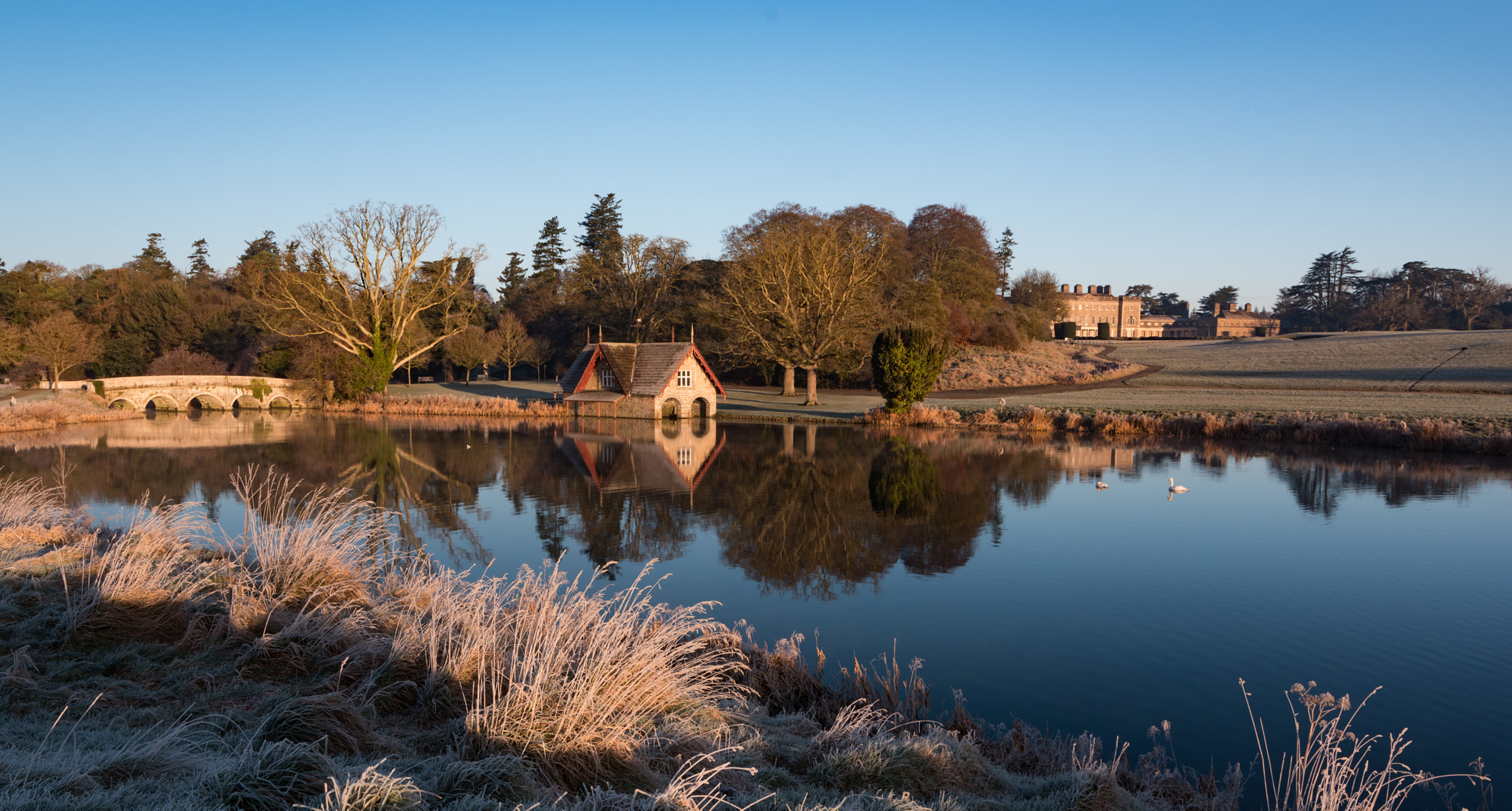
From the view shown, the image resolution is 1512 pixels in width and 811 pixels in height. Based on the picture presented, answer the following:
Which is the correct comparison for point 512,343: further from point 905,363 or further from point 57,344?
point 905,363

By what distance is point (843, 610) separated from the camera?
11.4 m

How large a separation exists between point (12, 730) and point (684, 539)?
11.2 meters

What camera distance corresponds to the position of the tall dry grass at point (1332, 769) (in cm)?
497

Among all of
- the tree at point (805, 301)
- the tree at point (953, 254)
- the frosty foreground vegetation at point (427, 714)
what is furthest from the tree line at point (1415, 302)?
the frosty foreground vegetation at point (427, 714)

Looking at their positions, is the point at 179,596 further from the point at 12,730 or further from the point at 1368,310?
the point at 1368,310

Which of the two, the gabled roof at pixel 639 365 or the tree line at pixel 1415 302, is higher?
the tree line at pixel 1415 302

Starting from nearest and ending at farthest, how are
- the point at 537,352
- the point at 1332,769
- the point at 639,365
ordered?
the point at 1332,769 → the point at 639,365 → the point at 537,352

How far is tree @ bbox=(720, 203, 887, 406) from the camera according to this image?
43622mm

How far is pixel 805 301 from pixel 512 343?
2729 centimetres

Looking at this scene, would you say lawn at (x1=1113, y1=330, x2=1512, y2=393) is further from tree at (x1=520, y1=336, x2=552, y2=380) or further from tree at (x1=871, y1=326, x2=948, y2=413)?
tree at (x1=520, y1=336, x2=552, y2=380)

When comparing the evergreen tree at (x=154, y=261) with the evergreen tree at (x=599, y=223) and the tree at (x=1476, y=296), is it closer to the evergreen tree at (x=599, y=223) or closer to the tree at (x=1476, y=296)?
the evergreen tree at (x=599, y=223)

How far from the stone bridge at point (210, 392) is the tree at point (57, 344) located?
8.85 feet

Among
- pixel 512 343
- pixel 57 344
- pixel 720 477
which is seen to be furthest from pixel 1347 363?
pixel 57 344

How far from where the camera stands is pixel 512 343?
62562mm
